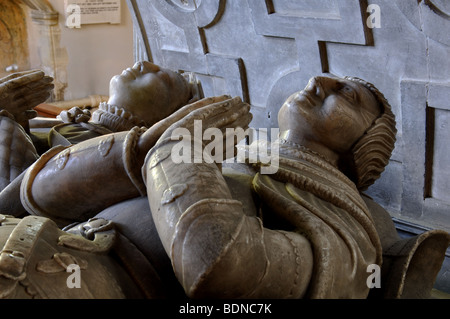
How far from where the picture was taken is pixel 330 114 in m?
2.55

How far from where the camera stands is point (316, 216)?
207 cm

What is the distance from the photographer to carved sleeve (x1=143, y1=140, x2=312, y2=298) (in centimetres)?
166

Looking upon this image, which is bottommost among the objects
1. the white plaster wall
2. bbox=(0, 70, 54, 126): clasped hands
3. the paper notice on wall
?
the white plaster wall

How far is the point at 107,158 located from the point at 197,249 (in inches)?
23.8

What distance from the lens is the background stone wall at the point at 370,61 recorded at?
336 cm

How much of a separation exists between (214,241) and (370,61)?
2.41 meters

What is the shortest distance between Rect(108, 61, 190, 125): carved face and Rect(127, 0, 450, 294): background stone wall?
3.98ft

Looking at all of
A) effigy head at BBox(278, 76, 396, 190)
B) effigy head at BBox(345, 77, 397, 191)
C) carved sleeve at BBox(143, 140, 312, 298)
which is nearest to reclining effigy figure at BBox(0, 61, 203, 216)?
effigy head at BBox(278, 76, 396, 190)

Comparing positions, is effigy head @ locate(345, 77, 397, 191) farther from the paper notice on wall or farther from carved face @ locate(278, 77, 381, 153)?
the paper notice on wall

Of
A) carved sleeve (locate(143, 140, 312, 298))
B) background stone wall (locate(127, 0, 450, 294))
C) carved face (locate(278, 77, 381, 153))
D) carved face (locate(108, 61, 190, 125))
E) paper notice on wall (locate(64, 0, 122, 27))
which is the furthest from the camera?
paper notice on wall (locate(64, 0, 122, 27))

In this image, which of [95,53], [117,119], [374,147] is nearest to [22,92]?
[117,119]

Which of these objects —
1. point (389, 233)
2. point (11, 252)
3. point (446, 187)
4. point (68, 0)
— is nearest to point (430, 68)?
point (446, 187)

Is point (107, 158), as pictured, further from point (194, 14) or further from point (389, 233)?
point (194, 14)

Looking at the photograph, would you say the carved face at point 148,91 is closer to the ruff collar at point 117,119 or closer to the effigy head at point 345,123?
the ruff collar at point 117,119
